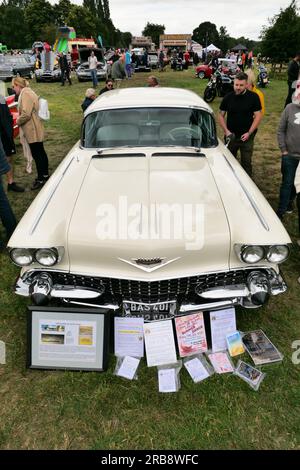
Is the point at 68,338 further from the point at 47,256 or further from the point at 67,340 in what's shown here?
the point at 47,256

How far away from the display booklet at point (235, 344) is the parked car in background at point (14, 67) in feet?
70.5

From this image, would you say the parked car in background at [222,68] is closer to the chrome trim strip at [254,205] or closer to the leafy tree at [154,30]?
the chrome trim strip at [254,205]

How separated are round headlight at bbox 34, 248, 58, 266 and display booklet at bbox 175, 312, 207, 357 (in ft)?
3.39

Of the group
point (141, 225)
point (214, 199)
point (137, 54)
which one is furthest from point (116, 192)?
point (137, 54)

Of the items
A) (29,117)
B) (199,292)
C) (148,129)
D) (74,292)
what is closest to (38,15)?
(29,117)

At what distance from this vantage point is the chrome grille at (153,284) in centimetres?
263

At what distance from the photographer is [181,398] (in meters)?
2.56

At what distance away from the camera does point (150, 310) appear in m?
2.77

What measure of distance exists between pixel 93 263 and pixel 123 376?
891 millimetres

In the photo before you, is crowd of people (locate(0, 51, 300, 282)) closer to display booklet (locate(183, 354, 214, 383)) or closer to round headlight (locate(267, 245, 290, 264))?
round headlight (locate(267, 245, 290, 264))

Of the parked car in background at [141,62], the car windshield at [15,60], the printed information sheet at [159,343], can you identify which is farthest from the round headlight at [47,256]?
the parked car in background at [141,62]

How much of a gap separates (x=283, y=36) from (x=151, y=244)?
22582 mm
